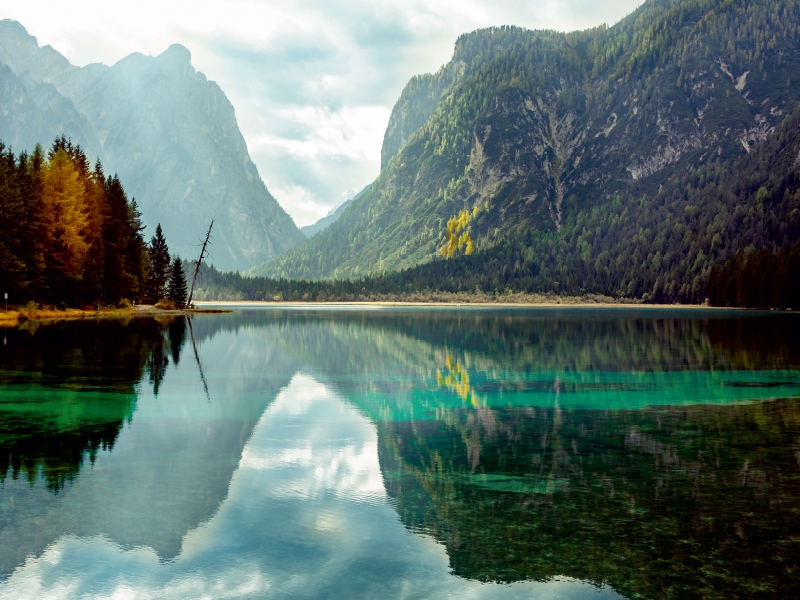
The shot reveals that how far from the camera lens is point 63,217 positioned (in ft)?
274

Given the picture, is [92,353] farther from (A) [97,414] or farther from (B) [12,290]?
(B) [12,290]

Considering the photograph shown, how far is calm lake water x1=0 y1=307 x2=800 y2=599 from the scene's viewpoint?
32.2 ft

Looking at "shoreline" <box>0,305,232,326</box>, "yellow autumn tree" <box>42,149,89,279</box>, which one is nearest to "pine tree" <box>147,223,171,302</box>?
"shoreline" <box>0,305,232,326</box>

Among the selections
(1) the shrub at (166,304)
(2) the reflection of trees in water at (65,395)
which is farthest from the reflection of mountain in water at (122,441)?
(1) the shrub at (166,304)

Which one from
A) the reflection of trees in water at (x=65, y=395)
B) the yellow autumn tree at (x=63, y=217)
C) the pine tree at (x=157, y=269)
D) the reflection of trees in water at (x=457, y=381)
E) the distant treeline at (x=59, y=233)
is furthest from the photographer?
the pine tree at (x=157, y=269)

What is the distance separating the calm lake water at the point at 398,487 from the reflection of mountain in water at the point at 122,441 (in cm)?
8

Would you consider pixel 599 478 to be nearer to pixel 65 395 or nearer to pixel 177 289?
pixel 65 395

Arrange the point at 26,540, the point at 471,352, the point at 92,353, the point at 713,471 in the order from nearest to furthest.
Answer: the point at 26,540, the point at 713,471, the point at 92,353, the point at 471,352

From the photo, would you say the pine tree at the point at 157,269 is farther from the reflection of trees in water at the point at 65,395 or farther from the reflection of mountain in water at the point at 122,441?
the reflection of mountain in water at the point at 122,441

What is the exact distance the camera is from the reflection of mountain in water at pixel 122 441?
11711mm

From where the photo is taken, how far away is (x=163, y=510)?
12422 millimetres

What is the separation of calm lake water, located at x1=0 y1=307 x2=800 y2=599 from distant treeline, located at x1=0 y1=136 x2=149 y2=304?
50587mm

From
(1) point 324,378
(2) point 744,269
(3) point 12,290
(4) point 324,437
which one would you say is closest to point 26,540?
(4) point 324,437

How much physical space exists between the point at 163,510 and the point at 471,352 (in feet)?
115
